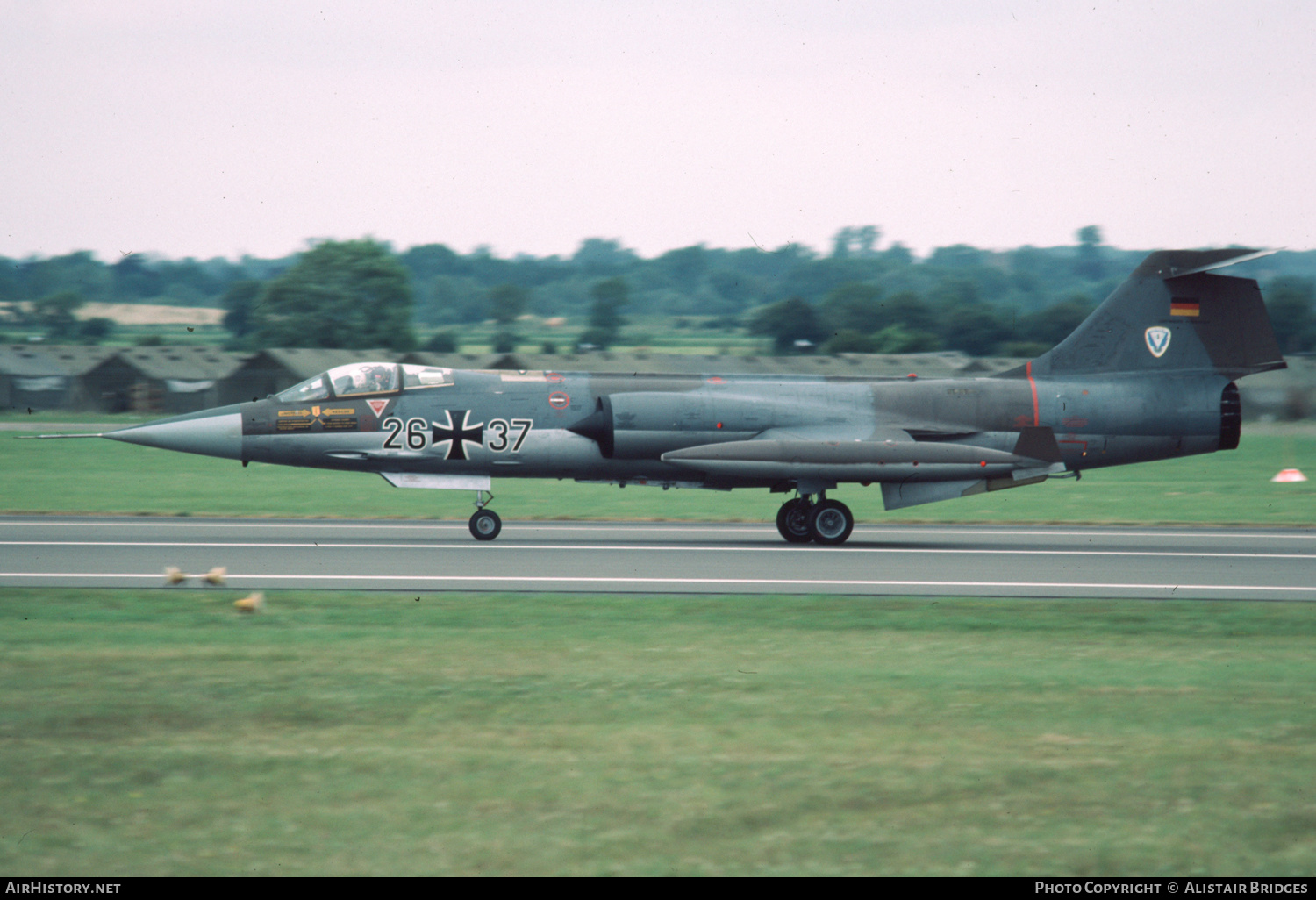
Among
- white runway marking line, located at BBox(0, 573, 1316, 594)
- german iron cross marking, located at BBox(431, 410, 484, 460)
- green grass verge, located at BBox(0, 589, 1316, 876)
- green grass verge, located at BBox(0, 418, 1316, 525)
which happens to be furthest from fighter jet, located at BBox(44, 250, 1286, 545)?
green grass verge, located at BBox(0, 589, 1316, 876)

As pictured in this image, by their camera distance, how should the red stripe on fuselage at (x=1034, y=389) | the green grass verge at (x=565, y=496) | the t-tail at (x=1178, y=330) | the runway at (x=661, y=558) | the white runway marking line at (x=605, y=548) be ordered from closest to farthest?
the runway at (x=661, y=558), the white runway marking line at (x=605, y=548), the red stripe on fuselage at (x=1034, y=389), the t-tail at (x=1178, y=330), the green grass verge at (x=565, y=496)

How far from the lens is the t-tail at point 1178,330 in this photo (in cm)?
2053

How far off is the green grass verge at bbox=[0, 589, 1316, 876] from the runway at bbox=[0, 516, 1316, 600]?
96.0 inches

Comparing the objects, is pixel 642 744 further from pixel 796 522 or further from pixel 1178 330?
pixel 1178 330

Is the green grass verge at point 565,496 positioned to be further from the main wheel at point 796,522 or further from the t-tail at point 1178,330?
the t-tail at point 1178,330

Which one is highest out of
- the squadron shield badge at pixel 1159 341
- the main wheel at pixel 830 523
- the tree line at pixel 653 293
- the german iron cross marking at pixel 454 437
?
the tree line at pixel 653 293

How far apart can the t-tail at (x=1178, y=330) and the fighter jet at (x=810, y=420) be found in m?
0.03

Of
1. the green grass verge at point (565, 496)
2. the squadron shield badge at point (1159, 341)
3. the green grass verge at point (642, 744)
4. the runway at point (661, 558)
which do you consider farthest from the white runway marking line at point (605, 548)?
the green grass verge at point (642, 744)

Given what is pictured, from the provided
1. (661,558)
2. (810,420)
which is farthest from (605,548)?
(810,420)

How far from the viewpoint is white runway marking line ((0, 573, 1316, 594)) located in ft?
47.1

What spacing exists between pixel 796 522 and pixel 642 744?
1282 cm

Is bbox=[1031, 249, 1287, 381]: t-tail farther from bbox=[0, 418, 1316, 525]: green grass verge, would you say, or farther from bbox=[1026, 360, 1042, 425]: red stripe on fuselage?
bbox=[0, 418, 1316, 525]: green grass verge

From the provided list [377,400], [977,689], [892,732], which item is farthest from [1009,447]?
[892,732]
